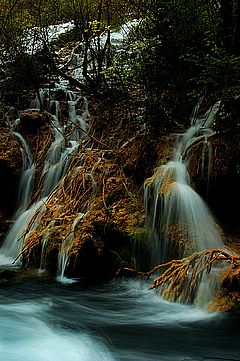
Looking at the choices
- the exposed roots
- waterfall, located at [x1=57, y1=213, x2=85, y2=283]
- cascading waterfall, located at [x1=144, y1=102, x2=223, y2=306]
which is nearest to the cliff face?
waterfall, located at [x1=57, y1=213, x2=85, y2=283]

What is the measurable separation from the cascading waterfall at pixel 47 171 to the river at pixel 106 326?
0.84 meters

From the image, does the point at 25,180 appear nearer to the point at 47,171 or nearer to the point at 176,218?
the point at 47,171

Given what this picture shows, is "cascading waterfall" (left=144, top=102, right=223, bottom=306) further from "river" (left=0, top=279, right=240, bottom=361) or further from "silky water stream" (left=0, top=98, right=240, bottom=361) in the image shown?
"river" (left=0, top=279, right=240, bottom=361)

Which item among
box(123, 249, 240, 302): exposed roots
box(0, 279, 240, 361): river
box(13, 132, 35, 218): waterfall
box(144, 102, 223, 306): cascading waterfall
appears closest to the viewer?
box(0, 279, 240, 361): river

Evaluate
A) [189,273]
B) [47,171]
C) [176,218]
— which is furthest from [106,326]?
[47,171]

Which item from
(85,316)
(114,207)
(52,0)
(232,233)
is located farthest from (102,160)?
(52,0)

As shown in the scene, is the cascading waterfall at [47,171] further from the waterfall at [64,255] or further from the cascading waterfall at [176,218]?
the cascading waterfall at [176,218]

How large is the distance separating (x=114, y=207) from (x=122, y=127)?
8.09 ft

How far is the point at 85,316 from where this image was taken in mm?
4199

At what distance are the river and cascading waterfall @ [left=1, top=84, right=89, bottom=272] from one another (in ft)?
2.74

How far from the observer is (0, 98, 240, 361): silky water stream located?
10.7ft

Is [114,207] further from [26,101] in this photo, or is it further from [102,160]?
[26,101]

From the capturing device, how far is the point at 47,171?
755 centimetres

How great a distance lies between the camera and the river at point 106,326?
3246mm
